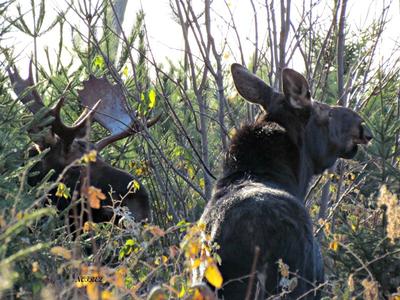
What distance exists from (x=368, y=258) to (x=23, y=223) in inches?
130

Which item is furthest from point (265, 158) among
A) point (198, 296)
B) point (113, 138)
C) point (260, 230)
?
point (113, 138)

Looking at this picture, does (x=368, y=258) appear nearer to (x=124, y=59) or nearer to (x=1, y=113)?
(x=1, y=113)

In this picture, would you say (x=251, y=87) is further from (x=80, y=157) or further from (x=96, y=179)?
(x=80, y=157)

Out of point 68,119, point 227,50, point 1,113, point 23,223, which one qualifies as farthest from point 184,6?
point 23,223

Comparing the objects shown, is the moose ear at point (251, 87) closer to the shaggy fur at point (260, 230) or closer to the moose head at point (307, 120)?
the moose head at point (307, 120)

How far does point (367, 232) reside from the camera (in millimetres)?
6598

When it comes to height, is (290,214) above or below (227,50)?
below

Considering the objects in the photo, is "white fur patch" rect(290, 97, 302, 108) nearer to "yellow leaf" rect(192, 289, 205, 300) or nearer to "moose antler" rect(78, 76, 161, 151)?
"moose antler" rect(78, 76, 161, 151)

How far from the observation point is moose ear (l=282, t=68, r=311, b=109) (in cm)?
727

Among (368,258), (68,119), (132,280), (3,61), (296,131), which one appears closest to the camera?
(132,280)

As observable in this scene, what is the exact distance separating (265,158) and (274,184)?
0.26 metres

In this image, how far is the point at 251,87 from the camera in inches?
303

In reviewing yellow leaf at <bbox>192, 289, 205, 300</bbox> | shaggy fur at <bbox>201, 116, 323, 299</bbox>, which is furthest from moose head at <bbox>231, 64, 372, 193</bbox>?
yellow leaf at <bbox>192, 289, 205, 300</bbox>

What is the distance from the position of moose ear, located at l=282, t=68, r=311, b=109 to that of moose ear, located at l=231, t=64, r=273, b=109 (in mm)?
240
